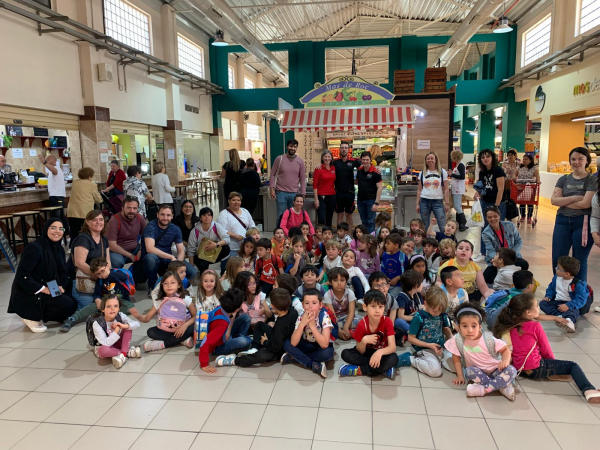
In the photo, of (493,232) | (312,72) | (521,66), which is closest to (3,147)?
(493,232)

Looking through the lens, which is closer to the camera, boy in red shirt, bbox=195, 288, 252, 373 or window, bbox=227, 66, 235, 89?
boy in red shirt, bbox=195, 288, 252, 373

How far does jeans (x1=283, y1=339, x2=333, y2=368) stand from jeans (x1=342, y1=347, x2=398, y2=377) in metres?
0.14

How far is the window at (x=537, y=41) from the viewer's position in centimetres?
1409

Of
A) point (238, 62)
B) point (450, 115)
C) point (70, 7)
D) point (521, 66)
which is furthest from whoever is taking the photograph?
point (238, 62)

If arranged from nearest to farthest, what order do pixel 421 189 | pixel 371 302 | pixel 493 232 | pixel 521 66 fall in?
pixel 371 302 → pixel 493 232 → pixel 421 189 → pixel 521 66

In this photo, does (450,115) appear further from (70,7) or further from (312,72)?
(70,7)

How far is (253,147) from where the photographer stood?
24703 millimetres

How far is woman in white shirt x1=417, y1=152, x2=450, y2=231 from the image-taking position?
21.8ft

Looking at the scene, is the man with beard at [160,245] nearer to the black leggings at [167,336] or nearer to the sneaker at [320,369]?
the black leggings at [167,336]

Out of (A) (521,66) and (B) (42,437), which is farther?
(A) (521,66)

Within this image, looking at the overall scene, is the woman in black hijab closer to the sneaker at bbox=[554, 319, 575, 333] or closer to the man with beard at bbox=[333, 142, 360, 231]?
the man with beard at bbox=[333, 142, 360, 231]

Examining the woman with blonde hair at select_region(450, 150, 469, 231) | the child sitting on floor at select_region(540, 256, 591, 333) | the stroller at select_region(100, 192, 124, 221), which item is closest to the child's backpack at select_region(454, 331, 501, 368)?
the child sitting on floor at select_region(540, 256, 591, 333)

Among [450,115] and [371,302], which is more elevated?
[450,115]

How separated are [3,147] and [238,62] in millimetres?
13467
